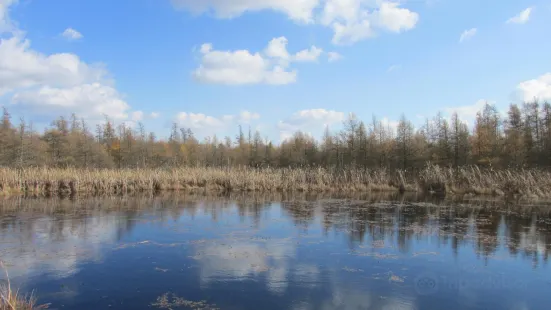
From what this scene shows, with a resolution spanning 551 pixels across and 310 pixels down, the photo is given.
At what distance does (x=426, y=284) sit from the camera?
211 inches

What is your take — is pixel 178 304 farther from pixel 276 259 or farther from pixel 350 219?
pixel 350 219

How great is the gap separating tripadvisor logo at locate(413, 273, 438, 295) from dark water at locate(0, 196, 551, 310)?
15 mm

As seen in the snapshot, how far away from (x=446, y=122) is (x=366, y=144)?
25.8 ft

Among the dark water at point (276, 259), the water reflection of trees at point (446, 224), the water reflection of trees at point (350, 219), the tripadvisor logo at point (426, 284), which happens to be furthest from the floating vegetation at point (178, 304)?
the water reflection of trees at point (446, 224)

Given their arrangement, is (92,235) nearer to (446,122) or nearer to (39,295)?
(39,295)

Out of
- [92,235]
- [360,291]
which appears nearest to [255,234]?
[92,235]

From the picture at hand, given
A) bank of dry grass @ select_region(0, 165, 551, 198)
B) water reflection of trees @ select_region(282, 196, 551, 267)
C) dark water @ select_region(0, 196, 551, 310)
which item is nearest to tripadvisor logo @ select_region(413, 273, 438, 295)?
dark water @ select_region(0, 196, 551, 310)

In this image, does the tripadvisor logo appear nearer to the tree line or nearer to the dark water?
the dark water

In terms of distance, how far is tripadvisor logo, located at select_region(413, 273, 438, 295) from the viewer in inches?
200

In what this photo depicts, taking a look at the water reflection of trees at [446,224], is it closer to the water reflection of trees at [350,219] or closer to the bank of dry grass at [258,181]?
the water reflection of trees at [350,219]

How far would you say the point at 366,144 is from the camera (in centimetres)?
4041

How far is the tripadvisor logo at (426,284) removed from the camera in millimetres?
5074

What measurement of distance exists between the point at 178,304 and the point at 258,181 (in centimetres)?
1616

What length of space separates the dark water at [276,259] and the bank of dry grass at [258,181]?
6.28 m
